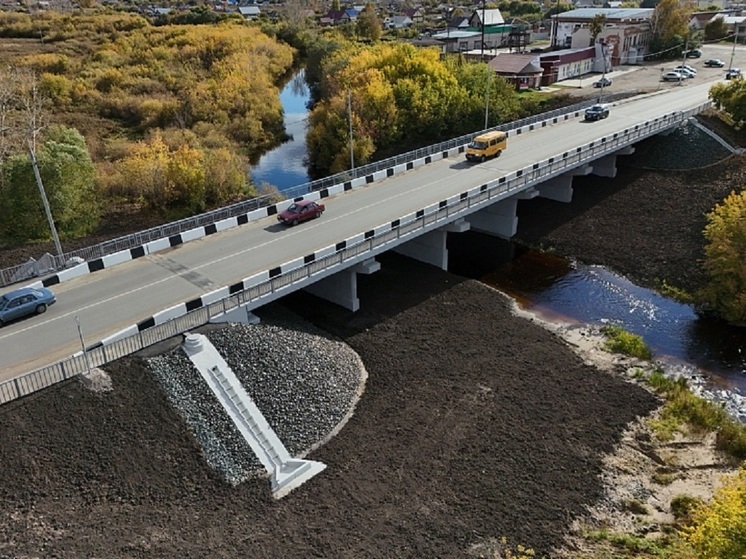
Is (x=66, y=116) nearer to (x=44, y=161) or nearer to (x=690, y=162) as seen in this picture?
(x=44, y=161)

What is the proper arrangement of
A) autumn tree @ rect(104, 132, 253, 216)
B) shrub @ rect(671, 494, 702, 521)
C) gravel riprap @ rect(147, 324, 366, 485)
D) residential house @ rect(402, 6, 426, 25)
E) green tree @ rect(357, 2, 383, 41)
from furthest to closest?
residential house @ rect(402, 6, 426, 25)
green tree @ rect(357, 2, 383, 41)
autumn tree @ rect(104, 132, 253, 216)
gravel riprap @ rect(147, 324, 366, 485)
shrub @ rect(671, 494, 702, 521)

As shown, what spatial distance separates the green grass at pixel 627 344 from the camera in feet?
92.6

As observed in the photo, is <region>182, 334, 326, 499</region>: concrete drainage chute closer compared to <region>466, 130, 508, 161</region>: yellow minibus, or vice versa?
<region>182, 334, 326, 499</region>: concrete drainage chute

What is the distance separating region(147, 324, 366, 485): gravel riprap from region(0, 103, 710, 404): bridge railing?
92 cm

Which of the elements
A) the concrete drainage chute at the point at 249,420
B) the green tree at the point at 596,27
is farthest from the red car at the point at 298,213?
the green tree at the point at 596,27

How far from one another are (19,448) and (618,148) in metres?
41.3

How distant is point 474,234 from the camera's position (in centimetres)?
4300

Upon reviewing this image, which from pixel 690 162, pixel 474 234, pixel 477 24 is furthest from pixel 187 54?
pixel 690 162

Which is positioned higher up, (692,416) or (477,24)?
(477,24)

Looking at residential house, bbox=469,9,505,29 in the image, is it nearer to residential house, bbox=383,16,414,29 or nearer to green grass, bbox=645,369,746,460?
residential house, bbox=383,16,414,29

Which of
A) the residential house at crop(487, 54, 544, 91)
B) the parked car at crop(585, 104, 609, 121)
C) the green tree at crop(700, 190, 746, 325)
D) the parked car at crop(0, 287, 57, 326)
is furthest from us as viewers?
the residential house at crop(487, 54, 544, 91)

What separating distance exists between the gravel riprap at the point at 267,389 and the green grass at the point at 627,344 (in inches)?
492

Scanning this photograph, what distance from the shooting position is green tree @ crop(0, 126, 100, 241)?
36.0 metres

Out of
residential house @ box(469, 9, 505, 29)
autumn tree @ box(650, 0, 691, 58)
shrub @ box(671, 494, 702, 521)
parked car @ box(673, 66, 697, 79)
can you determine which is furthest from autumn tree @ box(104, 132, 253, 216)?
residential house @ box(469, 9, 505, 29)
